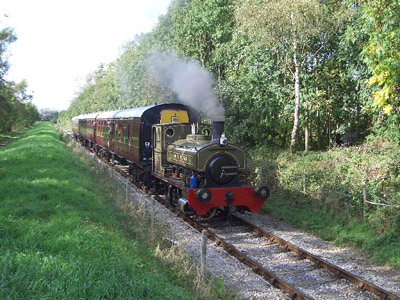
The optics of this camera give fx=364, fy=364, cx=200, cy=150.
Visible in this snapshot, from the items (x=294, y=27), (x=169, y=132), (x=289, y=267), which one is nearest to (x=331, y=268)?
(x=289, y=267)

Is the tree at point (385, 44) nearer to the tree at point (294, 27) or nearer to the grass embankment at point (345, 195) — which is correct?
the grass embankment at point (345, 195)

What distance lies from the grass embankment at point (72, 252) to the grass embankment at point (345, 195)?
464cm

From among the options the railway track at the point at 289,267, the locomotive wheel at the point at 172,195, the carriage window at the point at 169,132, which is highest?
the carriage window at the point at 169,132

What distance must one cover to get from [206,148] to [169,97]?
53.8 ft

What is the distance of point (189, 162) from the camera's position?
10.1 m

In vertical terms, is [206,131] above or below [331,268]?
above

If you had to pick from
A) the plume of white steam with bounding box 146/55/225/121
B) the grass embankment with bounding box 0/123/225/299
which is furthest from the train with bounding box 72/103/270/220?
the plume of white steam with bounding box 146/55/225/121

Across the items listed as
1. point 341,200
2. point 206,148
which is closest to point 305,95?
point 341,200

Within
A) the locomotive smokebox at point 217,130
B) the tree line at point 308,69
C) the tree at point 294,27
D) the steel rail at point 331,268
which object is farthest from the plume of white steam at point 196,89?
the steel rail at point 331,268

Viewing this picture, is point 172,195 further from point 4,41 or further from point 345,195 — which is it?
point 4,41

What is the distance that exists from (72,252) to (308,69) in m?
13.6

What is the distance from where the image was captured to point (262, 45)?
51.4 ft

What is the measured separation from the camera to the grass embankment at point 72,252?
466 cm

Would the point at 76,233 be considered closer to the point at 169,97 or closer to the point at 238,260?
the point at 238,260
